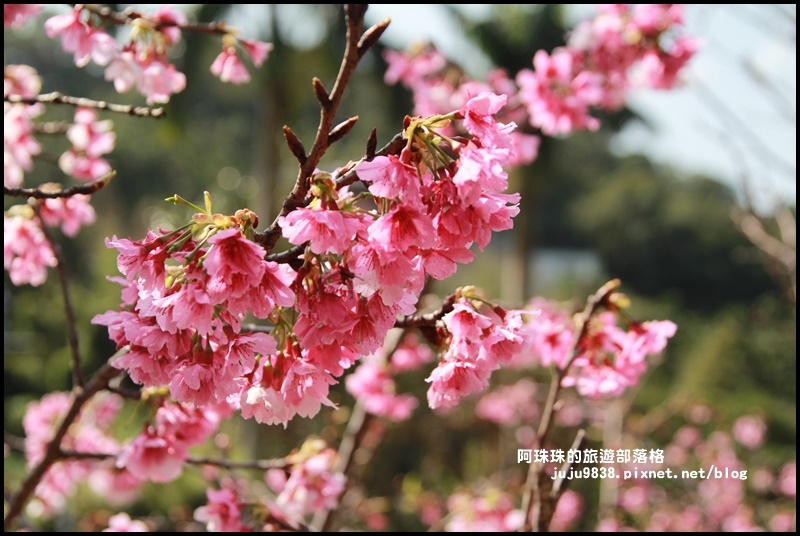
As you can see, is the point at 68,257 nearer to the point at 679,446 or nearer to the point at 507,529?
the point at 679,446

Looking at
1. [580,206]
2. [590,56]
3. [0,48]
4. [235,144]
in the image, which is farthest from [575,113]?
[235,144]

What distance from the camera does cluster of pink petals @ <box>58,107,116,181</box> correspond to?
183 cm

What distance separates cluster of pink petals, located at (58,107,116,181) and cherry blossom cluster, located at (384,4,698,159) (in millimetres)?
1031

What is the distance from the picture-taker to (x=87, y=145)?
6.12ft

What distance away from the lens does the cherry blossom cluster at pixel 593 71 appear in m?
2.12

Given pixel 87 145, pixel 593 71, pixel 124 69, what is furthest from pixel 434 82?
pixel 124 69

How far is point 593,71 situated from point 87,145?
172 cm

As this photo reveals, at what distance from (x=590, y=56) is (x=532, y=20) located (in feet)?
19.5

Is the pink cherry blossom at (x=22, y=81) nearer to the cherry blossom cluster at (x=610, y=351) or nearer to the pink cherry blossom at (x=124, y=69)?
the pink cherry blossom at (x=124, y=69)

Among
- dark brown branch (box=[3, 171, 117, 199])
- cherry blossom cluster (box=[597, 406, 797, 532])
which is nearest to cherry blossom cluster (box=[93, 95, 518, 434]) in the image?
dark brown branch (box=[3, 171, 117, 199])

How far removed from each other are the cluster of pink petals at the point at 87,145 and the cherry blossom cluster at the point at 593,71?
3.38 feet

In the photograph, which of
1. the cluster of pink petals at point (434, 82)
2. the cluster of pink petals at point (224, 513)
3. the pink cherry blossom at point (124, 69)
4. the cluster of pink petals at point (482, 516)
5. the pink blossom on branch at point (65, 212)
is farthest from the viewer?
the cluster of pink petals at point (434, 82)

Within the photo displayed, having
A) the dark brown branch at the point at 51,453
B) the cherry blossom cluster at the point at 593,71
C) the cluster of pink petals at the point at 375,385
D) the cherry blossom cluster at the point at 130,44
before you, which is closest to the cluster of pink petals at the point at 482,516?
the cluster of pink petals at the point at 375,385

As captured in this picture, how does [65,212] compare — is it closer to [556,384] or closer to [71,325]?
[71,325]
